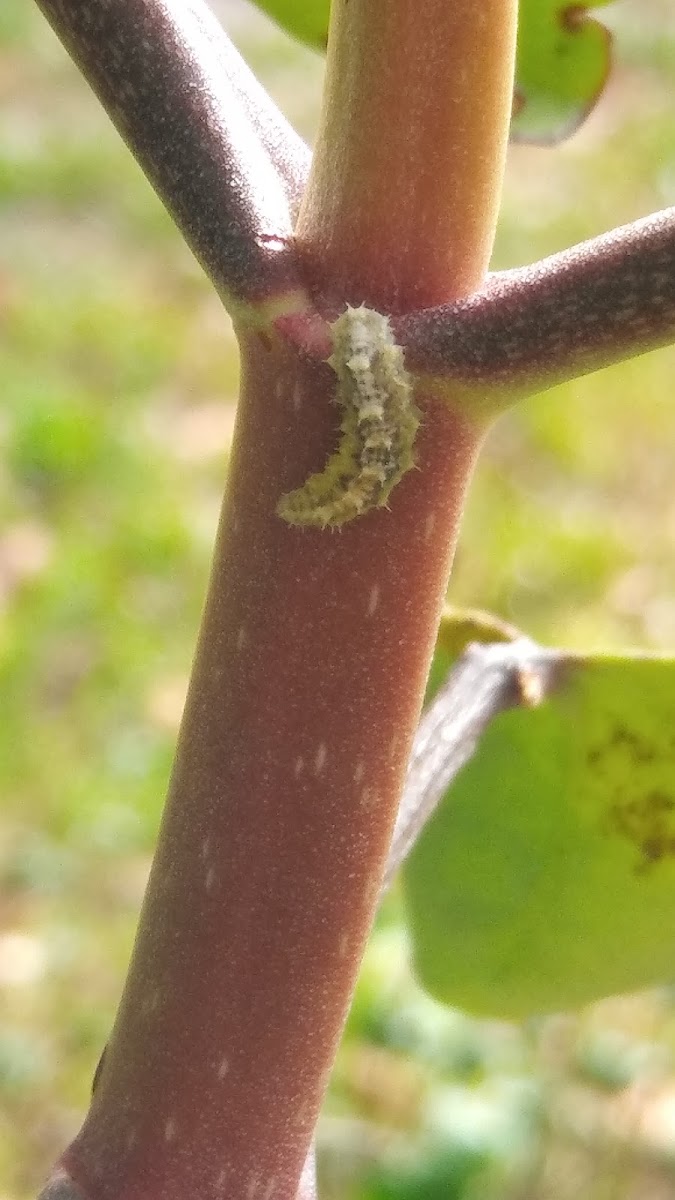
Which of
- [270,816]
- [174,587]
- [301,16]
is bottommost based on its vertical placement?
[270,816]

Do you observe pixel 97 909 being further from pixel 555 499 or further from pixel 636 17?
pixel 636 17

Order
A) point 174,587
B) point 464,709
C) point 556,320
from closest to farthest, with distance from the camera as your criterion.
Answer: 1. point 556,320
2. point 464,709
3. point 174,587

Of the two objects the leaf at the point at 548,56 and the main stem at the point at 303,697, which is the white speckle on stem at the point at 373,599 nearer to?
the main stem at the point at 303,697

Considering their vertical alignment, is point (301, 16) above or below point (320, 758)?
above

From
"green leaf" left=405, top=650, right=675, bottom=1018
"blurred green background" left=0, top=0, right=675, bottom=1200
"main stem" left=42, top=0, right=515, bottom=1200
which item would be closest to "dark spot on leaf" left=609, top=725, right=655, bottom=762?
"green leaf" left=405, top=650, right=675, bottom=1018

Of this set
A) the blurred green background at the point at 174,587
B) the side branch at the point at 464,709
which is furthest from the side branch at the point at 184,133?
the blurred green background at the point at 174,587

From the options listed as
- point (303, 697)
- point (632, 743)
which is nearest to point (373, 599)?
point (303, 697)

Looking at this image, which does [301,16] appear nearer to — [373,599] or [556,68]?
[556,68]
